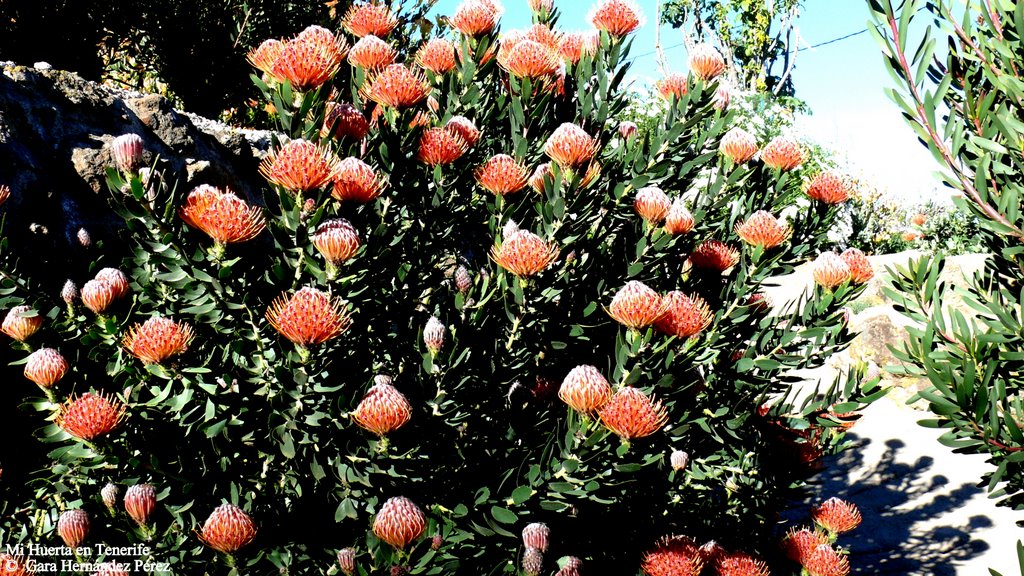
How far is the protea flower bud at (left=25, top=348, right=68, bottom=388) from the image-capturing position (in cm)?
214

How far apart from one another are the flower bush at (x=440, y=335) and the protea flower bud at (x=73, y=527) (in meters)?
0.10

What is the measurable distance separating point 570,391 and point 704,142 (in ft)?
4.16

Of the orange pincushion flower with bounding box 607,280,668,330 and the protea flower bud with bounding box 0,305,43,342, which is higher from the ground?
the orange pincushion flower with bounding box 607,280,668,330

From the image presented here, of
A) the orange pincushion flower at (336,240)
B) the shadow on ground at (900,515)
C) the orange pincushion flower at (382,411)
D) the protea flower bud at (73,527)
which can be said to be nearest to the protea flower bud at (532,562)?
the orange pincushion flower at (382,411)

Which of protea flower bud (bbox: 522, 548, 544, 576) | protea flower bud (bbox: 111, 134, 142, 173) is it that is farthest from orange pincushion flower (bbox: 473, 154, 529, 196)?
protea flower bud (bbox: 522, 548, 544, 576)

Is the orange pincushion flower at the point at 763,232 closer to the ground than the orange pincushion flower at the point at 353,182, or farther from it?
closer to the ground

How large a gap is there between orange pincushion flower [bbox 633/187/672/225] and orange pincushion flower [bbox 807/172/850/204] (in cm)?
75

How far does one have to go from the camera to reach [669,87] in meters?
2.88

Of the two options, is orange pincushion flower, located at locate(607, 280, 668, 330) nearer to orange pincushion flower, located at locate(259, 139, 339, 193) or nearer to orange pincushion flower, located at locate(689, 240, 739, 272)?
orange pincushion flower, located at locate(689, 240, 739, 272)

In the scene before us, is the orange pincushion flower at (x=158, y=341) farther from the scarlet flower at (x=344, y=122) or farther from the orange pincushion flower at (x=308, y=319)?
the scarlet flower at (x=344, y=122)

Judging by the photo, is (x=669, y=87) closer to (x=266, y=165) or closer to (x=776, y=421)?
(x=776, y=421)

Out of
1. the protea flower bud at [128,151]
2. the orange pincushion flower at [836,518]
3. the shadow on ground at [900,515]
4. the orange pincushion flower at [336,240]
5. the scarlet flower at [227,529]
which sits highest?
the protea flower bud at [128,151]

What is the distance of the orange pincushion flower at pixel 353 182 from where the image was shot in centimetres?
207

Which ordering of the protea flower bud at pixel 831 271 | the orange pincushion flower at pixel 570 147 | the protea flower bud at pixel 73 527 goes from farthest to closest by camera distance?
the protea flower bud at pixel 831 271 < the orange pincushion flower at pixel 570 147 < the protea flower bud at pixel 73 527
